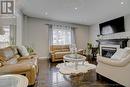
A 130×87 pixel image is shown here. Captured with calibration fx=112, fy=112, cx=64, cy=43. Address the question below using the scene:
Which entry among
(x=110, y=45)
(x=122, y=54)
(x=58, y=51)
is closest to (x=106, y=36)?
(x=110, y=45)

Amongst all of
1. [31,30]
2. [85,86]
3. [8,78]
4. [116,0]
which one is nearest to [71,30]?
[31,30]

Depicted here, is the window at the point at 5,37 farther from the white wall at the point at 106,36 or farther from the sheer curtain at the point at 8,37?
the white wall at the point at 106,36

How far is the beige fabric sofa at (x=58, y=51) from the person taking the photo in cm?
599

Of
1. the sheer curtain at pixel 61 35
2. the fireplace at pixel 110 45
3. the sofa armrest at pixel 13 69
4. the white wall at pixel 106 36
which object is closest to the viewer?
the sofa armrest at pixel 13 69

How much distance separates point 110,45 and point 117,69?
3853mm

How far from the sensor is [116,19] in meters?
5.58

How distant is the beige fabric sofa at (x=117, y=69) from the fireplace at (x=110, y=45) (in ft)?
9.07

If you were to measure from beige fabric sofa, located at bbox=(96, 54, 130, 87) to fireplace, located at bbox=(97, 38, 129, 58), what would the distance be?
2.76 metres

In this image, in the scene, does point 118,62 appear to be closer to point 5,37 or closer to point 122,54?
point 122,54

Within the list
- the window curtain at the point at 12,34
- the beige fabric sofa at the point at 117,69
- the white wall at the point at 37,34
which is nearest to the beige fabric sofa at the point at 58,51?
the white wall at the point at 37,34

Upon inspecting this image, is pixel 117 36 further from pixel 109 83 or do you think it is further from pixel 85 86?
pixel 85 86

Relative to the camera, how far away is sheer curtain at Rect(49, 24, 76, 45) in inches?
288

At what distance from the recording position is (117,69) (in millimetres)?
2605

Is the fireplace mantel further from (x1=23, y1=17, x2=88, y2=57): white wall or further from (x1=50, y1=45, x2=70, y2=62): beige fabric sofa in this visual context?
(x1=23, y1=17, x2=88, y2=57): white wall
